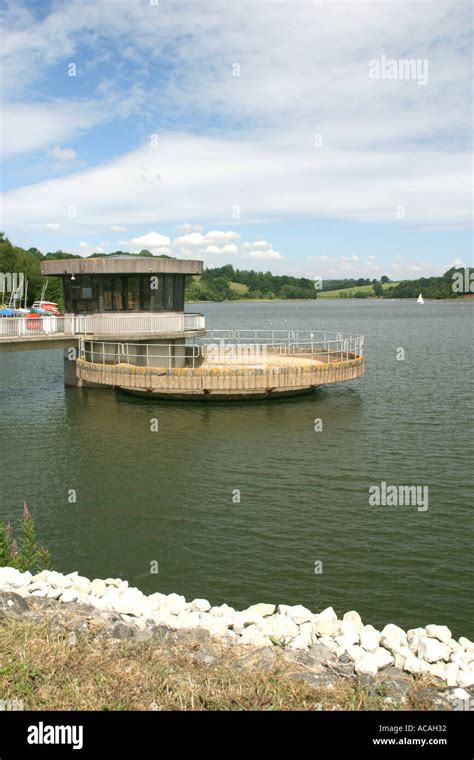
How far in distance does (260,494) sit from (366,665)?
9920 mm

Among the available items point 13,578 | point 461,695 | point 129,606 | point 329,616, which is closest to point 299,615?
point 329,616

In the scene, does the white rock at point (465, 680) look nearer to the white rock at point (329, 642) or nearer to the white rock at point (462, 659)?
the white rock at point (462, 659)

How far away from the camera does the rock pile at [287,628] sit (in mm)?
8438

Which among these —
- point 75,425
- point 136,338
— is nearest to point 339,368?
point 136,338

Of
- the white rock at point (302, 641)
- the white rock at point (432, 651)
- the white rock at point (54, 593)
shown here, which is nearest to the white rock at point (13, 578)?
the white rock at point (54, 593)

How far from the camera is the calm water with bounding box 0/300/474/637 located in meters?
12.9

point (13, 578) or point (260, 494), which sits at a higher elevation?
point (13, 578)

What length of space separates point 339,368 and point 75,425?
499 inches

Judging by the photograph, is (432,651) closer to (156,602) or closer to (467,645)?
(467,645)

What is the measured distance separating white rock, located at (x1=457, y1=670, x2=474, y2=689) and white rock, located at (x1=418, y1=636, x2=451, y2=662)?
564mm

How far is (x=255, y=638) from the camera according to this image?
29.7 feet

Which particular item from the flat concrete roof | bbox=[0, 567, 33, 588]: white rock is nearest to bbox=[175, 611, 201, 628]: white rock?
bbox=[0, 567, 33, 588]: white rock

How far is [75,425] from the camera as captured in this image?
27.3 metres
